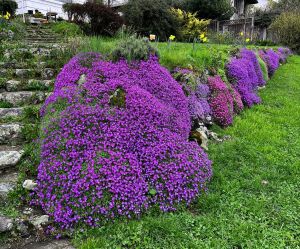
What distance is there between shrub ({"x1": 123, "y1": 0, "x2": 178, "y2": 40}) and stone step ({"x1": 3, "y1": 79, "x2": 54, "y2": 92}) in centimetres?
1040

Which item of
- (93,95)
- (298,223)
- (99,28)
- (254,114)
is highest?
(99,28)

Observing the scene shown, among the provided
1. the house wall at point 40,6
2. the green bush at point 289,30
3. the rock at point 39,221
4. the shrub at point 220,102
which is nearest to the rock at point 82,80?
the rock at point 39,221

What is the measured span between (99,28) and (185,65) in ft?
19.9

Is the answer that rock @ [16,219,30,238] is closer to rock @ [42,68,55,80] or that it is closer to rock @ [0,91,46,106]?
rock @ [0,91,46,106]

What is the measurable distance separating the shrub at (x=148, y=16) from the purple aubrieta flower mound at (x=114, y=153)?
11449 millimetres

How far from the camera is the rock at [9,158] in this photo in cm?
381

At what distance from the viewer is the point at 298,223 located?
11.4 ft

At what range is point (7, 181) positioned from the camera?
3.61 metres

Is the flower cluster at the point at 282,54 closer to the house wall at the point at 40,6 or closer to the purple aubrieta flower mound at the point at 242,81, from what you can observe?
the purple aubrieta flower mound at the point at 242,81

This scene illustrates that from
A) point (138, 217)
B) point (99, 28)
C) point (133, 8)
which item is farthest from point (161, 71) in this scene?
point (133, 8)

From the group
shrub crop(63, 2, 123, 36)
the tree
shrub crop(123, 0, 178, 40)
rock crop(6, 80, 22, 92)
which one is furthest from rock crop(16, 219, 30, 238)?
the tree

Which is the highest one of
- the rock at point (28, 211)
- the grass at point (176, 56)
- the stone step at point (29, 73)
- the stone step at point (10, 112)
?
the grass at point (176, 56)

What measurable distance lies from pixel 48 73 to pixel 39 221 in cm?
414

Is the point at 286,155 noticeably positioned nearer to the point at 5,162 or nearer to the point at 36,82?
the point at 5,162
